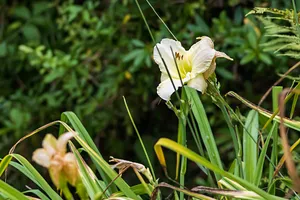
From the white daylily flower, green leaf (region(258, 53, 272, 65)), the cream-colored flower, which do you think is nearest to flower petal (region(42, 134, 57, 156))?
the cream-colored flower

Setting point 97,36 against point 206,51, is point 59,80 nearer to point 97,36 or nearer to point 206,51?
point 97,36

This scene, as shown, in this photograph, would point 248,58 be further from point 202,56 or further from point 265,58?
point 202,56

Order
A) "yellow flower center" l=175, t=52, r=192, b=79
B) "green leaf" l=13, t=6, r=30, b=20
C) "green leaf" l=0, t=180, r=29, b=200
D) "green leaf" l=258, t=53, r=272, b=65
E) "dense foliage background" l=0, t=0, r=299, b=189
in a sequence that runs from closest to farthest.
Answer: "green leaf" l=0, t=180, r=29, b=200
"yellow flower center" l=175, t=52, r=192, b=79
"green leaf" l=258, t=53, r=272, b=65
"dense foliage background" l=0, t=0, r=299, b=189
"green leaf" l=13, t=6, r=30, b=20

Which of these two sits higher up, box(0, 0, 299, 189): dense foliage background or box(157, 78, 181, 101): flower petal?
box(157, 78, 181, 101): flower petal

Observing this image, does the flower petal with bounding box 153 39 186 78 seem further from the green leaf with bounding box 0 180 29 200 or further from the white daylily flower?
the green leaf with bounding box 0 180 29 200

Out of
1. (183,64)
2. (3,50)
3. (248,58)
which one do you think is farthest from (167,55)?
(3,50)

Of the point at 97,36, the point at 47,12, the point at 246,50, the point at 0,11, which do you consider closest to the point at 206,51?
the point at 246,50

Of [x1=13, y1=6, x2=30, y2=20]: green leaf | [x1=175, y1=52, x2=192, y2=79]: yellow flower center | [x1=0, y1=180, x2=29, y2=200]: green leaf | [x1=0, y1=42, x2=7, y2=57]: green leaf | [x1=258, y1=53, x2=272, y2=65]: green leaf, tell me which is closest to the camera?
[x1=0, y1=180, x2=29, y2=200]: green leaf
